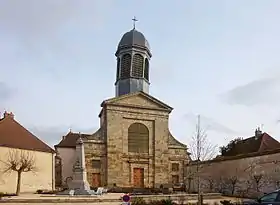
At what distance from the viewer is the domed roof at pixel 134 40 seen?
184ft

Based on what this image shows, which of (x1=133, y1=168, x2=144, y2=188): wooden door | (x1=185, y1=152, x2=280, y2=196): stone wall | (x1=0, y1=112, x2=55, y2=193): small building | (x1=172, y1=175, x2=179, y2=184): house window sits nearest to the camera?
(x1=185, y1=152, x2=280, y2=196): stone wall

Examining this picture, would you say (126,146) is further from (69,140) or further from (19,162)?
(19,162)

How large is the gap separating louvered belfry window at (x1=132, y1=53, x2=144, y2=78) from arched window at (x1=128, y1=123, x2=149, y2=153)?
24.5ft

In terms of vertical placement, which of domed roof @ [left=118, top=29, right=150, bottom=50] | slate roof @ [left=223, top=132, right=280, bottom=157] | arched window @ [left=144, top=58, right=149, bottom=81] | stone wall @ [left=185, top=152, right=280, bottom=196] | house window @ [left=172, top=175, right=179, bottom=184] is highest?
domed roof @ [left=118, top=29, right=150, bottom=50]

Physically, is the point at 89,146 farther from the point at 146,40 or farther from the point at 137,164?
the point at 146,40

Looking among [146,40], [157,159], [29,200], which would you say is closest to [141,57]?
[146,40]

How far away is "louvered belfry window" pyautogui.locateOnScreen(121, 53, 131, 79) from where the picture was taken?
181ft

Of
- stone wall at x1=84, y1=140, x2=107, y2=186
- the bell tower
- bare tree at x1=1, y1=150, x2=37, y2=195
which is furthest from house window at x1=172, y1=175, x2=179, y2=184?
bare tree at x1=1, y1=150, x2=37, y2=195

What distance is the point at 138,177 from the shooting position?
49.9 m

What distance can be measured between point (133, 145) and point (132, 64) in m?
11.2

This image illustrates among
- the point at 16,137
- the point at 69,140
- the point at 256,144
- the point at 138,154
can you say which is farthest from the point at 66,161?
the point at 256,144

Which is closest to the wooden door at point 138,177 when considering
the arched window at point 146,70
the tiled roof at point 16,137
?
the tiled roof at point 16,137

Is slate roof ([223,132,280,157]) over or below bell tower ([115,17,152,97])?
below

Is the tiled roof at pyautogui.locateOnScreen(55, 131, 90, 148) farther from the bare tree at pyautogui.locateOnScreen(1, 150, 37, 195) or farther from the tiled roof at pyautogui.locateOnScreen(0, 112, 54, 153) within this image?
the bare tree at pyautogui.locateOnScreen(1, 150, 37, 195)
